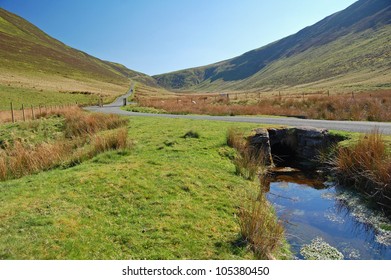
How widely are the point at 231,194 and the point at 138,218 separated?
2686 millimetres

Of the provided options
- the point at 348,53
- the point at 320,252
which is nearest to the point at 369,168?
the point at 320,252

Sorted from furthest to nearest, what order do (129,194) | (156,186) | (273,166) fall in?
(273,166)
(156,186)
(129,194)

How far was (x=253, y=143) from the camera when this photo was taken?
44.3 feet

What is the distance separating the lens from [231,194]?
7816 mm

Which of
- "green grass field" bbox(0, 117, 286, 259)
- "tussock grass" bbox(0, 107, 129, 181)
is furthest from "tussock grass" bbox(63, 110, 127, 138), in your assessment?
"green grass field" bbox(0, 117, 286, 259)

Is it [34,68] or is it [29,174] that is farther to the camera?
[34,68]

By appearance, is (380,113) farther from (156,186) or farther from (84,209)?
(84,209)

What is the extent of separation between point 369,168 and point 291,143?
569cm

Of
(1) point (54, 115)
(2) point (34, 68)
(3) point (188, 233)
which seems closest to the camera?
(3) point (188, 233)

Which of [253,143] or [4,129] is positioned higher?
[4,129]

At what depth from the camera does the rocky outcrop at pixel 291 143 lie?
43.9 ft

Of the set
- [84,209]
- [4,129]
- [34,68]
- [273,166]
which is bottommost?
[273,166]

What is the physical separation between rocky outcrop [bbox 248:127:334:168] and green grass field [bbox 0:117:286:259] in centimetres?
373
